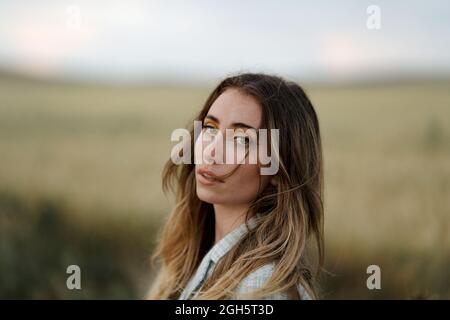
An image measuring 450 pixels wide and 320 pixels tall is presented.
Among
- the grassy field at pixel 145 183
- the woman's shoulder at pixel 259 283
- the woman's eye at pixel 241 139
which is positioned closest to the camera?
the woman's shoulder at pixel 259 283

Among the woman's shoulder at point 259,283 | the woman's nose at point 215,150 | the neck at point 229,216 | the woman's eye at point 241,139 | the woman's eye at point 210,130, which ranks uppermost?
the woman's eye at point 210,130

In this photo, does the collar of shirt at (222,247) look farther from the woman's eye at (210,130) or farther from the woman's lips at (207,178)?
the woman's eye at (210,130)

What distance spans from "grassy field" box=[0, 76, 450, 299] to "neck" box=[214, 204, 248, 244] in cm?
147

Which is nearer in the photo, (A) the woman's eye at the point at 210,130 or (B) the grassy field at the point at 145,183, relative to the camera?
(A) the woman's eye at the point at 210,130

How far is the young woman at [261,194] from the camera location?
1.48 m

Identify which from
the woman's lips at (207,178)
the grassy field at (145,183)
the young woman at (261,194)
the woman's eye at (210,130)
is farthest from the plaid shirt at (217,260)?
the grassy field at (145,183)

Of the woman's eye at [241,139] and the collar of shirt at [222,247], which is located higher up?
the woman's eye at [241,139]

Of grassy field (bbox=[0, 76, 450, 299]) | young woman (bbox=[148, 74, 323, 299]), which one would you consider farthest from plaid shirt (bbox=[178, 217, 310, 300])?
grassy field (bbox=[0, 76, 450, 299])

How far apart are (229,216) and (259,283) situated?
273 millimetres

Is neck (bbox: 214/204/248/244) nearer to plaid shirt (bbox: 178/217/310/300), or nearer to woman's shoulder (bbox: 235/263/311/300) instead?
plaid shirt (bbox: 178/217/310/300)

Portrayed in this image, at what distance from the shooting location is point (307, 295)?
1.45 m

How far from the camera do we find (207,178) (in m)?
1.57

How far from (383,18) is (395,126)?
0.65m

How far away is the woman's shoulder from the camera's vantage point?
142 cm
